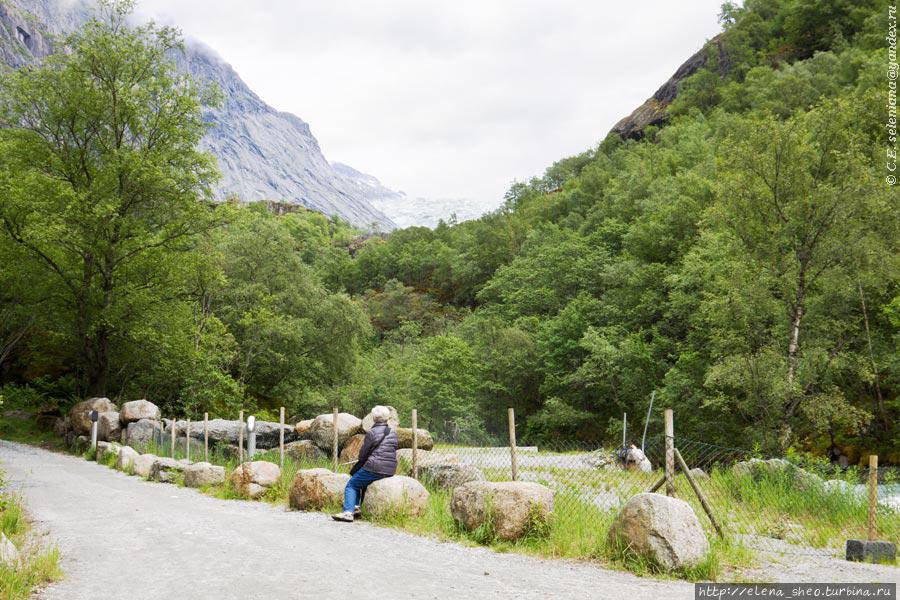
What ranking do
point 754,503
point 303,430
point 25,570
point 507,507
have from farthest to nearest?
point 303,430, point 754,503, point 507,507, point 25,570

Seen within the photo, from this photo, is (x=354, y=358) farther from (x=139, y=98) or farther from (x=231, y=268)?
(x=139, y=98)

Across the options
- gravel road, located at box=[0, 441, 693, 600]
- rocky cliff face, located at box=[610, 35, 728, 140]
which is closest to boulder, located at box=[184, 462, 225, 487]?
gravel road, located at box=[0, 441, 693, 600]

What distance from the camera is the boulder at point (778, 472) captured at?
33.2 feet

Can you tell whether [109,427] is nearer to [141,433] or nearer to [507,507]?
[141,433]

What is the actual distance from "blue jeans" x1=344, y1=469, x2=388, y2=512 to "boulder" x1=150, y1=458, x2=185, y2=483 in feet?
24.0

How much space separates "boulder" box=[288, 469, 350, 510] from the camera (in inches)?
396

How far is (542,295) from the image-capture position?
48.3m

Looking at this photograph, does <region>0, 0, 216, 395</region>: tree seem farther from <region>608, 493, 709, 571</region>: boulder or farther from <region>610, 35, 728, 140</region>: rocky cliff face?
<region>610, 35, 728, 140</region>: rocky cliff face

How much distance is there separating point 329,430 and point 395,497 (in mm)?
8074

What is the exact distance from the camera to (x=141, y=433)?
20203mm

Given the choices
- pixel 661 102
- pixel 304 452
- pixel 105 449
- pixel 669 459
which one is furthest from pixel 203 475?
pixel 661 102

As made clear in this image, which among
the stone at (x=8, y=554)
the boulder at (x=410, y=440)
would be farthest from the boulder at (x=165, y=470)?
the stone at (x=8, y=554)

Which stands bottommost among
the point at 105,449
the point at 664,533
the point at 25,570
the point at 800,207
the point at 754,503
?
the point at 105,449

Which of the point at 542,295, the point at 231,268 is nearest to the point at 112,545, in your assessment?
the point at 231,268
